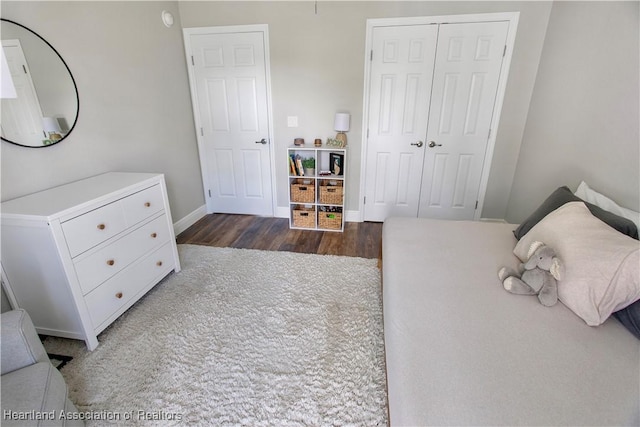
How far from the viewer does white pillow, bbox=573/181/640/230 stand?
142cm

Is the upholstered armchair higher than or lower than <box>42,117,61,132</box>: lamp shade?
lower

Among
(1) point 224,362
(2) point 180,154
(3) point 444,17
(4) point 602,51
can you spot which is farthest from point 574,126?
(2) point 180,154

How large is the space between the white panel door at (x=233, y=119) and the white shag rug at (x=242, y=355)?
146cm

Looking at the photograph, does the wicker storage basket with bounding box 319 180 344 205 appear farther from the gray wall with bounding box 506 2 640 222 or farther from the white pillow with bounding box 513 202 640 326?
the white pillow with bounding box 513 202 640 326

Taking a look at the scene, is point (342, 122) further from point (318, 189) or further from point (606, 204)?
point (606, 204)

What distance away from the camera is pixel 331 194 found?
3193mm

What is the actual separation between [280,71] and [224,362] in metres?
2.80

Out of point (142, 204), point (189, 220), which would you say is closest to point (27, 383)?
point (142, 204)

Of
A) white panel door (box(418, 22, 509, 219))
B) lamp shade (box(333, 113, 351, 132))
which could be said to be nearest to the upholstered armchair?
lamp shade (box(333, 113, 351, 132))

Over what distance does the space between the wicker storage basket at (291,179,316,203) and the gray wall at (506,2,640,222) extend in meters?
2.12

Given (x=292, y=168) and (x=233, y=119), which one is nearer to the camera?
(x=292, y=168)

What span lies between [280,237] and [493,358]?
237 cm

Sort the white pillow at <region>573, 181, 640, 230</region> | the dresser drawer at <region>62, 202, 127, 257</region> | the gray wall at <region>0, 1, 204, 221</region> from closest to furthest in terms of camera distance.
Result: 1. the white pillow at <region>573, 181, 640, 230</region>
2. the dresser drawer at <region>62, 202, 127, 257</region>
3. the gray wall at <region>0, 1, 204, 221</region>

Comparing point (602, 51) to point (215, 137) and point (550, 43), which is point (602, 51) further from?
point (215, 137)
